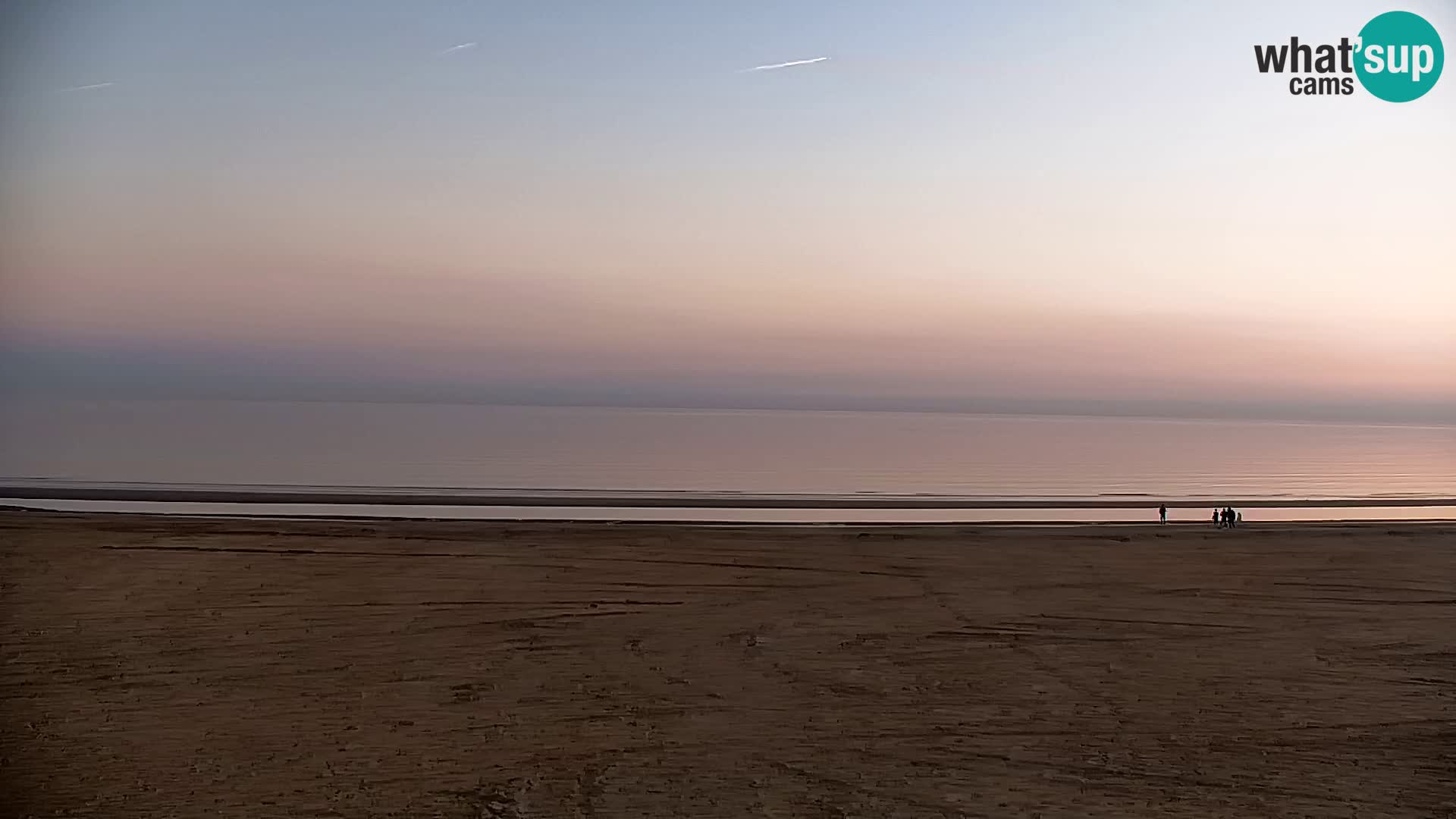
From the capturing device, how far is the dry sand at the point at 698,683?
10.2 feet

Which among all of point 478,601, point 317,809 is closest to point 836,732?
point 317,809

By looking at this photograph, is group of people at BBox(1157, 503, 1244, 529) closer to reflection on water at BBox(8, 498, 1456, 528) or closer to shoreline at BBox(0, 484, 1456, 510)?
reflection on water at BBox(8, 498, 1456, 528)

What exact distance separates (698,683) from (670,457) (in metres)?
10.4

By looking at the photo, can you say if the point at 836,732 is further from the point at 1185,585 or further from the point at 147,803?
the point at 1185,585

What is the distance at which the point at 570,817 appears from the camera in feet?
9.53

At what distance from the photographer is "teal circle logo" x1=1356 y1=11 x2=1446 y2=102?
3.76m

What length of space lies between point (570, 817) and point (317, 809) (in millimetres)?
837

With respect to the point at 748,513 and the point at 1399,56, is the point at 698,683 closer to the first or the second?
the point at 1399,56

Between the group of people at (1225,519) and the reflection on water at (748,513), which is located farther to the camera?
the reflection on water at (748,513)

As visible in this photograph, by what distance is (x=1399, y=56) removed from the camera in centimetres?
387

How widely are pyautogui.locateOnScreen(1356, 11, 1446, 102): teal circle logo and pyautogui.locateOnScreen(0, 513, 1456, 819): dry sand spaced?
8.63 feet

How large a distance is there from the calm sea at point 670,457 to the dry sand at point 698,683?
261 centimetres

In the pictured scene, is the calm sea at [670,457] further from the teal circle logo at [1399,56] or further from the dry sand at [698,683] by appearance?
the teal circle logo at [1399,56]

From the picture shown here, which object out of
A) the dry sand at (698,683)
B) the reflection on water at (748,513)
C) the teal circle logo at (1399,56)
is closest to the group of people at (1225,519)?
the reflection on water at (748,513)
